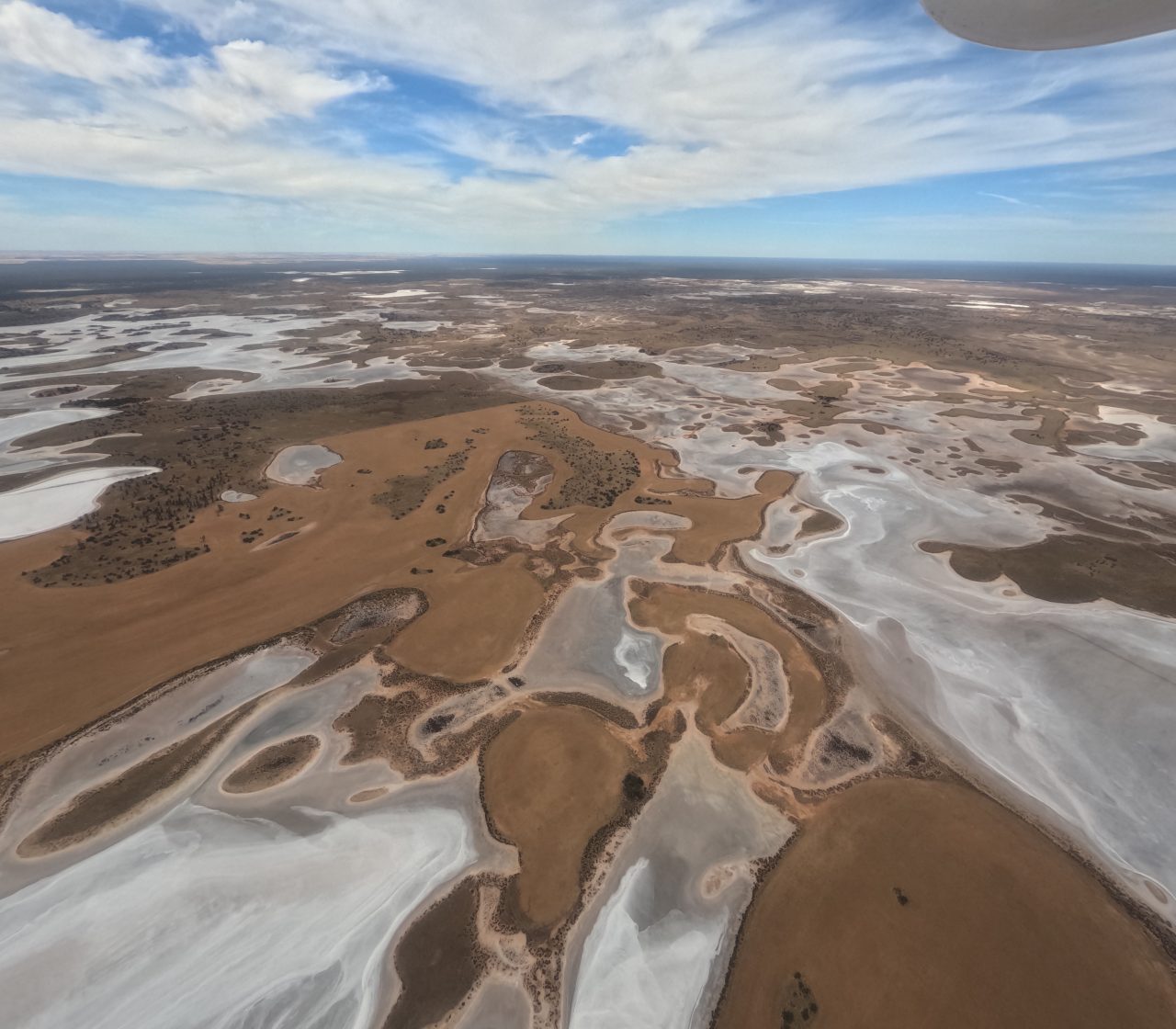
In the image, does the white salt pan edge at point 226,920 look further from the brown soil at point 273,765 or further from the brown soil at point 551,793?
the brown soil at point 551,793

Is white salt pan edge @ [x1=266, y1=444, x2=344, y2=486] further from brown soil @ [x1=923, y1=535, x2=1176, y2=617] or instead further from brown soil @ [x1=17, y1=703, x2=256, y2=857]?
brown soil @ [x1=923, y1=535, x2=1176, y2=617]

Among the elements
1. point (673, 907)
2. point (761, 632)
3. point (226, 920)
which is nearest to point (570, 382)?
point (761, 632)

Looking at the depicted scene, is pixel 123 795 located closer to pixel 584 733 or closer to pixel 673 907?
pixel 584 733

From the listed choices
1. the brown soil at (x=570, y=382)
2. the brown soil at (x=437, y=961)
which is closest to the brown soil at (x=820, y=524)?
the brown soil at (x=437, y=961)

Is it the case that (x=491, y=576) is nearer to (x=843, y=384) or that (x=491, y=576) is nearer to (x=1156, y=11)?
(x=1156, y=11)

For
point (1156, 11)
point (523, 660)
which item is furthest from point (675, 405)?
point (1156, 11)

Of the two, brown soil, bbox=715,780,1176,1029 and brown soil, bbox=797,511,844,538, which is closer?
brown soil, bbox=715,780,1176,1029

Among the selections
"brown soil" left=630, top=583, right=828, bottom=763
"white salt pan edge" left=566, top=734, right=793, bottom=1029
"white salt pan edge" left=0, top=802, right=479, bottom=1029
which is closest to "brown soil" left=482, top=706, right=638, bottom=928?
"white salt pan edge" left=566, top=734, right=793, bottom=1029
